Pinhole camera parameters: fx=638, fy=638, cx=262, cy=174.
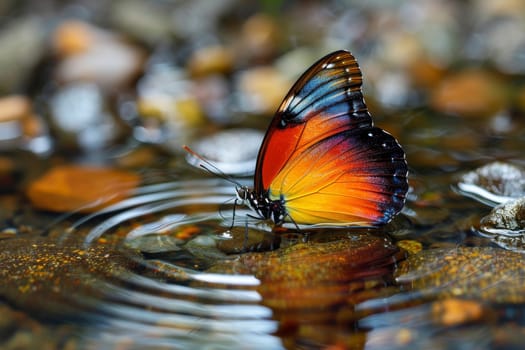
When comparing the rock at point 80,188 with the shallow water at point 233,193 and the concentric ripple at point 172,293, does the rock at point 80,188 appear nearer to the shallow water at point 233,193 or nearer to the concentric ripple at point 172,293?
the shallow water at point 233,193

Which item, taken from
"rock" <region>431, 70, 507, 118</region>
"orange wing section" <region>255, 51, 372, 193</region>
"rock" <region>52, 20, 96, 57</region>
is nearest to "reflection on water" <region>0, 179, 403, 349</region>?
"orange wing section" <region>255, 51, 372, 193</region>

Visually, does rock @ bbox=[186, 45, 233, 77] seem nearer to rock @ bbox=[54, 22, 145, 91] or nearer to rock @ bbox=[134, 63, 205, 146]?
rock @ bbox=[134, 63, 205, 146]

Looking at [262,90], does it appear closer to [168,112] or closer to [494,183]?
[168,112]

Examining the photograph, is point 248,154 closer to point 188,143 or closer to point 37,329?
point 188,143

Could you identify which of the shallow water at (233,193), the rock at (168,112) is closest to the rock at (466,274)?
the shallow water at (233,193)

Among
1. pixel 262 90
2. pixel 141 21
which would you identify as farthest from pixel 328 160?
pixel 141 21
